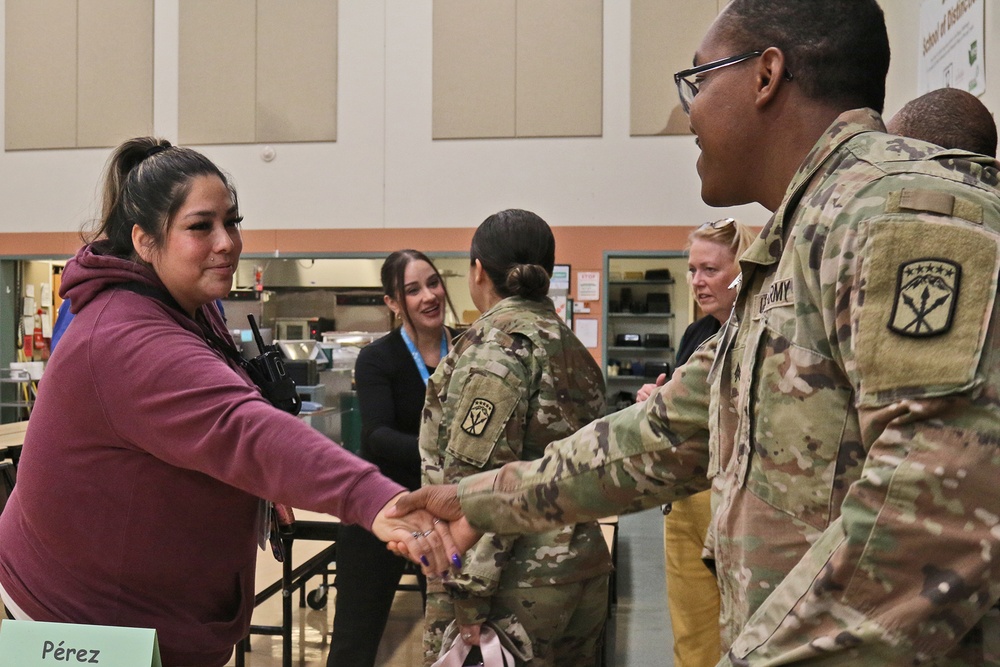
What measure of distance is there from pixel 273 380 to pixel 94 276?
463mm

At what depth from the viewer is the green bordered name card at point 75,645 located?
4.09 ft

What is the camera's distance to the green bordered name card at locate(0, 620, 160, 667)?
1.25 m

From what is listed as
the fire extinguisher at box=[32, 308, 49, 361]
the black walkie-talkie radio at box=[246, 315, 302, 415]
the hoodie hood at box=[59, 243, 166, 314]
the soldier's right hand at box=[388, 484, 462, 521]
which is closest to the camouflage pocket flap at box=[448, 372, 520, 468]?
the soldier's right hand at box=[388, 484, 462, 521]

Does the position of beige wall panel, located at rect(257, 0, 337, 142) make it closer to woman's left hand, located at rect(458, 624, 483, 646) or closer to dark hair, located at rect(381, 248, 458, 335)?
dark hair, located at rect(381, 248, 458, 335)

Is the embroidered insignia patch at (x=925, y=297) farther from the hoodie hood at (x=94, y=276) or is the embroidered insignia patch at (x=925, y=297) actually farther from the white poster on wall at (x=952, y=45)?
the white poster on wall at (x=952, y=45)

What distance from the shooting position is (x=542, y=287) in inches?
83.0

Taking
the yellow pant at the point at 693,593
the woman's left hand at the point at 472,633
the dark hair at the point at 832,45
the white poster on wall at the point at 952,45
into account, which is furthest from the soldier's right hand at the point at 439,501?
the white poster on wall at the point at 952,45

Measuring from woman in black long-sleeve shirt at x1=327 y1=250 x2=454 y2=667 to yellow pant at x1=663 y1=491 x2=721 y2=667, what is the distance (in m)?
0.94

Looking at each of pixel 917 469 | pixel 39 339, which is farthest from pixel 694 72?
pixel 39 339

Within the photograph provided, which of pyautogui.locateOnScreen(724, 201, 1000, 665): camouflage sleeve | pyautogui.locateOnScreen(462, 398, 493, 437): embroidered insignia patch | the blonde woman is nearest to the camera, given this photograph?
pyautogui.locateOnScreen(724, 201, 1000, 665): camouflage sleeve

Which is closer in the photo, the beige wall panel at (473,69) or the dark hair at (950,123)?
the dark hair at (950,123)

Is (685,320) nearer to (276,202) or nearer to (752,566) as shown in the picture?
(276,202)

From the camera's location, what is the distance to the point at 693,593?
2.84 metres

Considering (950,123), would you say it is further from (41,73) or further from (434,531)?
(41,73)
